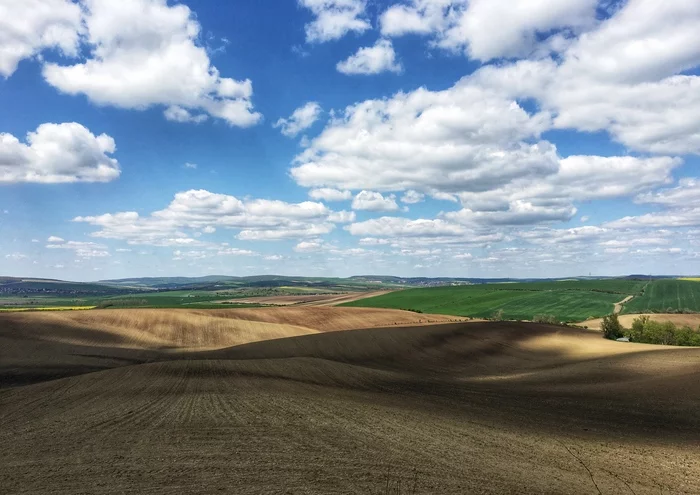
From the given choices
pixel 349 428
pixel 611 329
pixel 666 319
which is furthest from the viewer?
pixel 666 319

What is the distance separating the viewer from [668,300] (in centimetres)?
12362

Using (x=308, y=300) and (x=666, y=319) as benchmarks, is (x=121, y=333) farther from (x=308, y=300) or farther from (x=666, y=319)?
(x=308, y=300)

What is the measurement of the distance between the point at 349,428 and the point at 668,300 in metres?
139

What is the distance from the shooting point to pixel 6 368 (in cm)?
3772

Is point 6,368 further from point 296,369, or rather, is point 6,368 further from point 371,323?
point 371,323

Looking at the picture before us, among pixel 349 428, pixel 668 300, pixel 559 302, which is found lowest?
pixel 559 302

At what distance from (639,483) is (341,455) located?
937cm

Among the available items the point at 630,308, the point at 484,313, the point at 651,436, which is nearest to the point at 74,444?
the point at 651,436

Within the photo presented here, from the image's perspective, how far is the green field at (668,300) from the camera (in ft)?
350

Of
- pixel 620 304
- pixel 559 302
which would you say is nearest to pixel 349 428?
pixel 559 302

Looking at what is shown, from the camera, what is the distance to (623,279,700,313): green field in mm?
106625

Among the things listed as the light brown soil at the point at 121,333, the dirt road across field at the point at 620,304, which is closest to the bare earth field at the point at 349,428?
the light brown soil at the point at 121,333

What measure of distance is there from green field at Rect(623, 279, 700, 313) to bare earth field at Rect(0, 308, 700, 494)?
3097 inches

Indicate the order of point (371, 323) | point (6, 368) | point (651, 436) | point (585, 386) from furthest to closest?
point (371, 323), point (6, 368), point (585, 386), point (651, 436)
